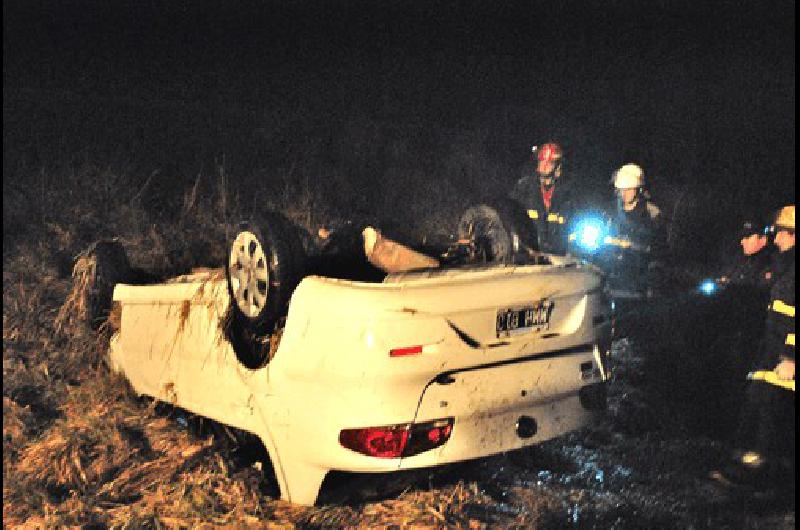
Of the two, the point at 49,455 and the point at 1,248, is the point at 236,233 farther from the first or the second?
the point at 1,248

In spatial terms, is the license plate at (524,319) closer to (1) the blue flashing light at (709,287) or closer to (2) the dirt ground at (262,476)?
(2) the dirt ground at (262,476)

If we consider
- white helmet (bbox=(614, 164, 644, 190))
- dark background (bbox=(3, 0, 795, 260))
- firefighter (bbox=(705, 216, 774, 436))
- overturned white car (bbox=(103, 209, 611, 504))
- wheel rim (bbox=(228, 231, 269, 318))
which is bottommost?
firefighter (bbox=(705, 216, 774, 436))

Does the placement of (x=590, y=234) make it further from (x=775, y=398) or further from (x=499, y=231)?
(x=499, y=231)

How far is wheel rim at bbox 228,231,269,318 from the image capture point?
11.3ft

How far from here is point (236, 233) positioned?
3703 millimetres

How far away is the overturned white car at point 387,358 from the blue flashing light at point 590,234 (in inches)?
144

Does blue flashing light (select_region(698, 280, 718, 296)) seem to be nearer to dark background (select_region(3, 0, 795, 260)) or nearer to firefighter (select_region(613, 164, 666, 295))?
firefighter (select_region(613, 164, 666, 295))

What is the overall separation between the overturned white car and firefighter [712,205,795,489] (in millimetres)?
1495

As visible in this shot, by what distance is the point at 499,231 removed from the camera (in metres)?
4.15

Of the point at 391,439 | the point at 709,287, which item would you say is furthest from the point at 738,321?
the point at 391,439

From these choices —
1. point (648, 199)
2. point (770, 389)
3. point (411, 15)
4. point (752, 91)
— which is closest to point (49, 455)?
point (770, 389)

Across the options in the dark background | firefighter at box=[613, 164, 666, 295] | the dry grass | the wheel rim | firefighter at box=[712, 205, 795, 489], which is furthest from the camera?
the dark background

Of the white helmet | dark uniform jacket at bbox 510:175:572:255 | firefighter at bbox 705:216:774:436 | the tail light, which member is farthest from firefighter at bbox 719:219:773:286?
the tail light

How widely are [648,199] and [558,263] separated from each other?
400 cm
